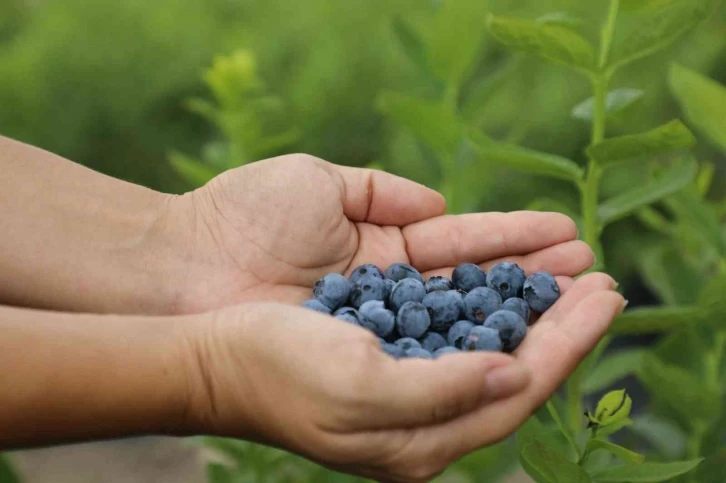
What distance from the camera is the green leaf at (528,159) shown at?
4.25 ft

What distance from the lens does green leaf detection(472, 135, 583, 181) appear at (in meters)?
1.30

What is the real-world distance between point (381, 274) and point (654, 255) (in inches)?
24.8

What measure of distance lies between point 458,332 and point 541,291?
144 mm

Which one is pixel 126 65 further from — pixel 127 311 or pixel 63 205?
pixel 127 311

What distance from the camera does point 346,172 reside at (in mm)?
1568

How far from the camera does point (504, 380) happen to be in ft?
3.31

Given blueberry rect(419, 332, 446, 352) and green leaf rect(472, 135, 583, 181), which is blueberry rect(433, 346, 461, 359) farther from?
green leaf rect(472, 135, 583, 181)

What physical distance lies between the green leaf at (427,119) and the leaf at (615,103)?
8.4 inches

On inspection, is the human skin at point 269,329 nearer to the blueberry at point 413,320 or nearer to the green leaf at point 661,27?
the blueberry at point 413,320

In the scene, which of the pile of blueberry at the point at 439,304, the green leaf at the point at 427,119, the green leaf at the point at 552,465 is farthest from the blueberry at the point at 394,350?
the green leaf at the point at 427,119

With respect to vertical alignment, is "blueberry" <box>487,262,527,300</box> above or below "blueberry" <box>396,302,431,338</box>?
above

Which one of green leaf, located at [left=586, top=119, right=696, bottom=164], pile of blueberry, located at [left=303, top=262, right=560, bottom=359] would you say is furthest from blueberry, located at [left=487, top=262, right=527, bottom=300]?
green leaf, located at [left=586, top=119, right=696, bottom=164]

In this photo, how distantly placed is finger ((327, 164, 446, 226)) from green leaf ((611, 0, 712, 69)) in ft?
1.25

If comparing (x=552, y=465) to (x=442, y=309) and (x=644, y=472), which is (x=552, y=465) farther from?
(x=442, y=309)
